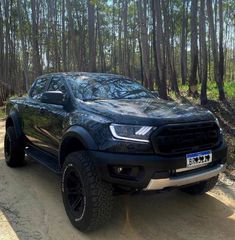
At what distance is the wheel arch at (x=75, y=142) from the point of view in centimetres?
396

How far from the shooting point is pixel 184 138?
3.92m

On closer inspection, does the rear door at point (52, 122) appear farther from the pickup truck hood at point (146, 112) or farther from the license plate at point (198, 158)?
the license plate at point (198, 158)

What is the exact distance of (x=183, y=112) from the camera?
4199 millimetres

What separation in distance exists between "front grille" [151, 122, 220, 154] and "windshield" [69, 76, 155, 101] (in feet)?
4.43

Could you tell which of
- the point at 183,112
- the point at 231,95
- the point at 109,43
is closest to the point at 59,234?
the point at 183,112

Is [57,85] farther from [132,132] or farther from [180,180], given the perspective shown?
[180,180]

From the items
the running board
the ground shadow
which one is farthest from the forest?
the ground shadow

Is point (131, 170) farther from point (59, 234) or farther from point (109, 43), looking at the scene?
point (109, 43)

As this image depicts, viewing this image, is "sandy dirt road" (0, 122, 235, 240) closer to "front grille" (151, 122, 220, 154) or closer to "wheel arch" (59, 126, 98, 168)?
"wheel arch" (59, 126, 98, 168)

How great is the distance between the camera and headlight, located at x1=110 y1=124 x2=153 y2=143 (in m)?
3.73

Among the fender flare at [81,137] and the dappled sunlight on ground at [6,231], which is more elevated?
the fender flare at [81,137]

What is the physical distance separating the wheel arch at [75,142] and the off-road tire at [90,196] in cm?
16

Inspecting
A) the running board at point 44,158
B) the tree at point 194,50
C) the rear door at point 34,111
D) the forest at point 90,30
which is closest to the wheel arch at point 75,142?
the running board at point 44,158

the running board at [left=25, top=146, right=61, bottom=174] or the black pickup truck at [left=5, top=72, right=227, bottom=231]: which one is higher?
the black pickup truck at [left=5, top=72, right=227, bottom=231]
